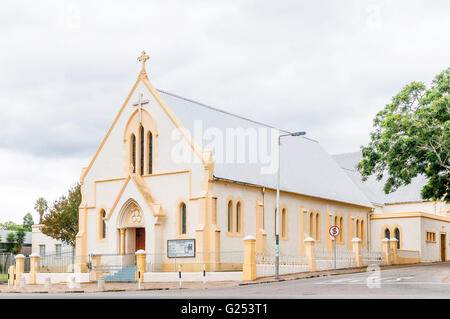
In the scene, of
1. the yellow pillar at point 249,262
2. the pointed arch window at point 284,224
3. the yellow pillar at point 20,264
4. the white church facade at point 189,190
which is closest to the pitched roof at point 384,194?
the white church facade at point 189,190

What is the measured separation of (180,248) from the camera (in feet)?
130

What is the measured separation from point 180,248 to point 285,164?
12850mm

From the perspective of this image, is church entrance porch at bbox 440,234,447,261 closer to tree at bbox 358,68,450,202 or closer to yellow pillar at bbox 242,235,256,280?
tree at bbox 358,68,450,202

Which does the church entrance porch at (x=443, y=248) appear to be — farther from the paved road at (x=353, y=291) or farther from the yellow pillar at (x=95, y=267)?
the yellow pillar at (x=95, y=267)

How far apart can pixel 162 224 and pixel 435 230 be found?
29.2 m

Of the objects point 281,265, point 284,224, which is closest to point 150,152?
point 284,224

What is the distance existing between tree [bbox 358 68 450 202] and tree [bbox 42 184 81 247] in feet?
97.4

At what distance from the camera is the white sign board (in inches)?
1538

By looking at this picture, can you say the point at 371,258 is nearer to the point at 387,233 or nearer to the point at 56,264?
the point at 387,233

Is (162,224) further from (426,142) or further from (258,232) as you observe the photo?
(426,142)

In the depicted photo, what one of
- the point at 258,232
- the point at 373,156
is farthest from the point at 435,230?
the point at 258,232

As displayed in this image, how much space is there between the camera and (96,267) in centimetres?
4031

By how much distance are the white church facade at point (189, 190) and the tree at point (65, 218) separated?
1599 cm

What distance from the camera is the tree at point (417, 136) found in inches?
1580
